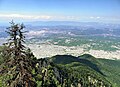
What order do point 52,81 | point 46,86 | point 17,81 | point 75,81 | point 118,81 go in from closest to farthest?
point 17,81
point 46,86
point 52,81
point 75,81
point 118,81

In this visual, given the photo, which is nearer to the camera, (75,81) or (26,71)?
(26,71)

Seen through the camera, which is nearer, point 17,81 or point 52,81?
point 17,81

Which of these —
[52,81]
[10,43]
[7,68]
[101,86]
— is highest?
[10,43]

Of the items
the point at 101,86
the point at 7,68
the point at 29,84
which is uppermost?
the point at 7,68

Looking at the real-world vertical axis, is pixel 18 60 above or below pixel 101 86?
above

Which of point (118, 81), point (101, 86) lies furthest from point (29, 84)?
point (118, 81)

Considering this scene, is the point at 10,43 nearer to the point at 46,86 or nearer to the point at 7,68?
the point at 7,68

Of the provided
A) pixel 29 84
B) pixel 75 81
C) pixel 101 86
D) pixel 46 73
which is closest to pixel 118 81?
pixel 101 86

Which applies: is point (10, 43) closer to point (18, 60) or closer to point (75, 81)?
point (18, 60)

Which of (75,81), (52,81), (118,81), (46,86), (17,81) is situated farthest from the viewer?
(118,81)
